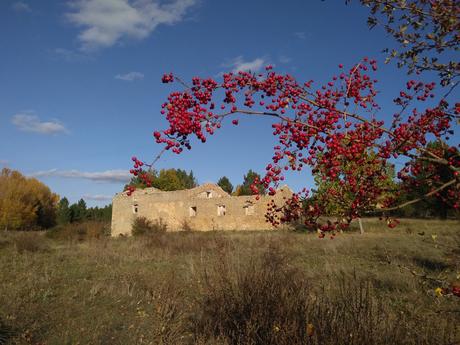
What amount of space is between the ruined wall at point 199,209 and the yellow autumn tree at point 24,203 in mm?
13049

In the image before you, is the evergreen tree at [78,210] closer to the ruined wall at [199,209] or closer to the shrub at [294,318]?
the ruined wall at [199,209]

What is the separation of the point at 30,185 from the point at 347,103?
185 feet

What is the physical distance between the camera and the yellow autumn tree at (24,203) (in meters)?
44.9

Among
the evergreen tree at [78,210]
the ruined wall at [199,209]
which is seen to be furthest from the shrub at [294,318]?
the evergreen tree at [78,210]

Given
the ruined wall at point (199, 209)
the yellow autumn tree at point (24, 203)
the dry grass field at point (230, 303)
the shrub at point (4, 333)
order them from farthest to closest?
the yellow autumn tree at point (24, 203), the ruined wall at point (199, 209), the shrub at point (4, 333), the dry grass field at point (230, 303)

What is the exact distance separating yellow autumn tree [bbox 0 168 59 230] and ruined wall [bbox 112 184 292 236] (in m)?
13.0

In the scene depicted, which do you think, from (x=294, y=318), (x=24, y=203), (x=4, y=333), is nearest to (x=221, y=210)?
(x=24, y=203)

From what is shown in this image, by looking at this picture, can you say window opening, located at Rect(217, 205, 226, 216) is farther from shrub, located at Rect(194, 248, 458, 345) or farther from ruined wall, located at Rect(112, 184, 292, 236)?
shrub, located at Rect(194, 248, 458, 345)

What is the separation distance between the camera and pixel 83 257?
14055 mm

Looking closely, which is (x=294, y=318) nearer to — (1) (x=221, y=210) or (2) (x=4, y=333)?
(2) (x=4, y=333)

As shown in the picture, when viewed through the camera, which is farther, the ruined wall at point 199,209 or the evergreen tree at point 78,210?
the evergreen tree at point 78,210

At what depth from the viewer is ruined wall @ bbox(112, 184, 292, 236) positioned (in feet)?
112

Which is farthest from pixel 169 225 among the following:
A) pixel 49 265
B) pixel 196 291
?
pixel 196 291

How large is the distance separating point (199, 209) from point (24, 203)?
25907 mm
